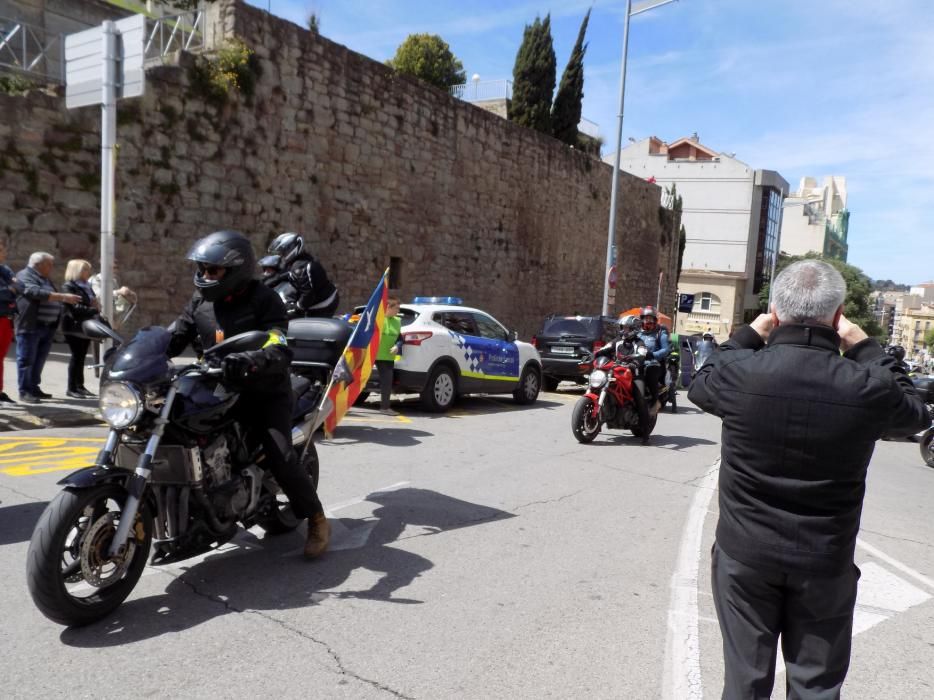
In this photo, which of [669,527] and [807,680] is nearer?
[807,680]

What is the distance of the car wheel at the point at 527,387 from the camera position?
13.2 metres

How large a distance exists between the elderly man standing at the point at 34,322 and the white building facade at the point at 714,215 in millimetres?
56498

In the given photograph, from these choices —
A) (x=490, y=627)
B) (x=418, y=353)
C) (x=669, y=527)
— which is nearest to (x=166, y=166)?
(x=418, y=353)

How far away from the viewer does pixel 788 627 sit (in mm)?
2430

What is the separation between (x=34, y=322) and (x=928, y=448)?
462 inches

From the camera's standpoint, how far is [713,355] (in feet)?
9.12

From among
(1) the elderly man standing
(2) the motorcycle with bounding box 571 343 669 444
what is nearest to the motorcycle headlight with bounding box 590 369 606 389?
(2) the motorcycle with bounding box 571 343 669 444

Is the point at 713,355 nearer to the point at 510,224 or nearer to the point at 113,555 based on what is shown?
the point at 113,555

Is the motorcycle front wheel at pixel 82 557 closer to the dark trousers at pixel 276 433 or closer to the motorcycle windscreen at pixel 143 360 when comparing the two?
the motorcycle windscreen at pixel 143 360

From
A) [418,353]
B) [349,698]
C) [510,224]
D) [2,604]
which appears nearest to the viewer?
[349,698]

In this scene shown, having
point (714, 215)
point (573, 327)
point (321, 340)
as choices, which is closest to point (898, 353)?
point (321, 340)

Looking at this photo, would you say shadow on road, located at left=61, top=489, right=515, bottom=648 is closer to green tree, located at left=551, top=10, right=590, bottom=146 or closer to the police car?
the police car

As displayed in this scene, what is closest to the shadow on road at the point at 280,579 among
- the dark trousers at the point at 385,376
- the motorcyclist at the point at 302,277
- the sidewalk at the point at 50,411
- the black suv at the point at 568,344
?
the motorcyclist at the point at 302,277

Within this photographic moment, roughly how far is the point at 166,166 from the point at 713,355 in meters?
13.3
